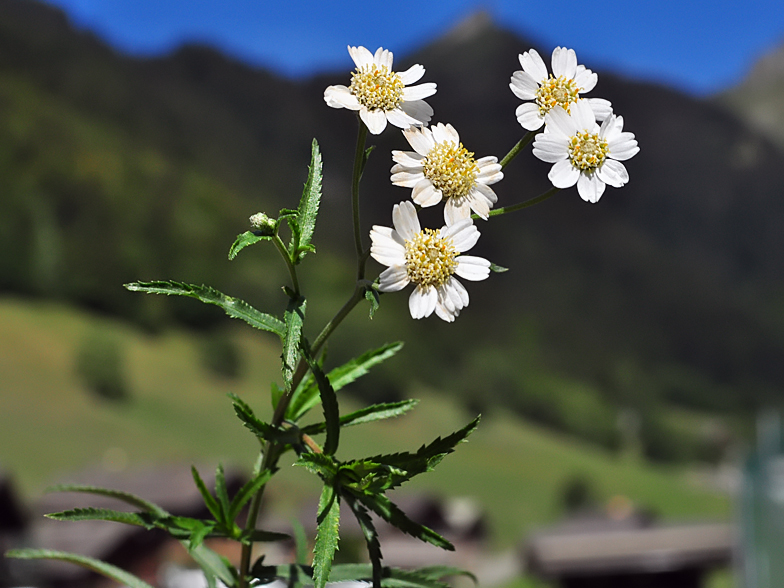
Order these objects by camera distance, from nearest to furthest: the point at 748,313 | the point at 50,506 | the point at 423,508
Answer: the point at 50,506 → the point at 423,508 → the point at 748,313

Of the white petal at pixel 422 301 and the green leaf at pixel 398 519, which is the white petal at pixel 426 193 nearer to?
the white petal at pixel 422 301

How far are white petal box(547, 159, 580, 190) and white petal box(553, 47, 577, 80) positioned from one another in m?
0.08

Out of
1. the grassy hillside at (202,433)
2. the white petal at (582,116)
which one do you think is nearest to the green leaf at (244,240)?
the white petal at (582,116)

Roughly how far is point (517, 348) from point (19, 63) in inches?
614

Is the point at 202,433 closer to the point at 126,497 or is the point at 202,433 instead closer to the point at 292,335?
the point at 126,497

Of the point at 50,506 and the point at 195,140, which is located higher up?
the point at 195,140

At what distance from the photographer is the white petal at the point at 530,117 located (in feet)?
1.84

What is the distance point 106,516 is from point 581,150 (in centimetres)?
43

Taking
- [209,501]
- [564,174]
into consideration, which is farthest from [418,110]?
[209,501]

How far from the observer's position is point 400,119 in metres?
0.55

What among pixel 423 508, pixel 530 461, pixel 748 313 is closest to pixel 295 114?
pixel 530 461

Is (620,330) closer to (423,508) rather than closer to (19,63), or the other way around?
(423,508)

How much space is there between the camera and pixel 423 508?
42.9ft

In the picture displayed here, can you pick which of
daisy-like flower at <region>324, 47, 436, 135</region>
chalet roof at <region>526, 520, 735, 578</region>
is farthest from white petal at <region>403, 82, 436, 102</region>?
chalet roof at <region>526, 520, 735, 578</region>
